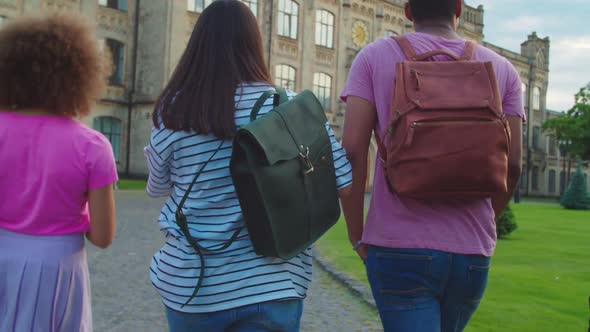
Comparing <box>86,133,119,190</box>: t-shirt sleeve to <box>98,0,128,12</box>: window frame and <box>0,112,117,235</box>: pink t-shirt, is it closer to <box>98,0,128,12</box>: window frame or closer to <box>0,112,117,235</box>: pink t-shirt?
<box>0,112,117,235</box>: pink t-shirt

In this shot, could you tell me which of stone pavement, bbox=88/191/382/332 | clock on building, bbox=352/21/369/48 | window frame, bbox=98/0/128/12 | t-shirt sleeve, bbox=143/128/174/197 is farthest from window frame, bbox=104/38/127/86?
t-shirt sleeve, bbox=143/128/174/197

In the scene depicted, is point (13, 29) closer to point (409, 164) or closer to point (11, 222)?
point (11, 222)

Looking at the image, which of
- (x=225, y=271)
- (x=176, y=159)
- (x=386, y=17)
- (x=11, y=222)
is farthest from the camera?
(x=386, y=17)

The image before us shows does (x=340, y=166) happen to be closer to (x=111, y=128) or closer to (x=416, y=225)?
(x=416, y=225)

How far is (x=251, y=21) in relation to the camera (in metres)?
2.36

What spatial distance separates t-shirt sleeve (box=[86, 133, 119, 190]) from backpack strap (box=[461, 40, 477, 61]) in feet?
4.91

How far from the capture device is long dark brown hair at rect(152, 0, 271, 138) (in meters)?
2.22

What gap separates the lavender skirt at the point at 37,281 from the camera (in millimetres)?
2420

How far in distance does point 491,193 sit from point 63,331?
1.82 meters

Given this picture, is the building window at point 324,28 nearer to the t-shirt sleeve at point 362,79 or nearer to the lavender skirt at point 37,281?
the t-shirt sleeve at point 362,79

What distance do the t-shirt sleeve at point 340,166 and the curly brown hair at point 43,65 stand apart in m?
1.10

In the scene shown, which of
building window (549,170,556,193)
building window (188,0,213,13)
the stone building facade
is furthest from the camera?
building window (549,170,556,193)

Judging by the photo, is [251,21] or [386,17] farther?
[386,17]

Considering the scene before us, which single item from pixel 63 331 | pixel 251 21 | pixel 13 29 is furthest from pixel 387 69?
pixel 63 331
